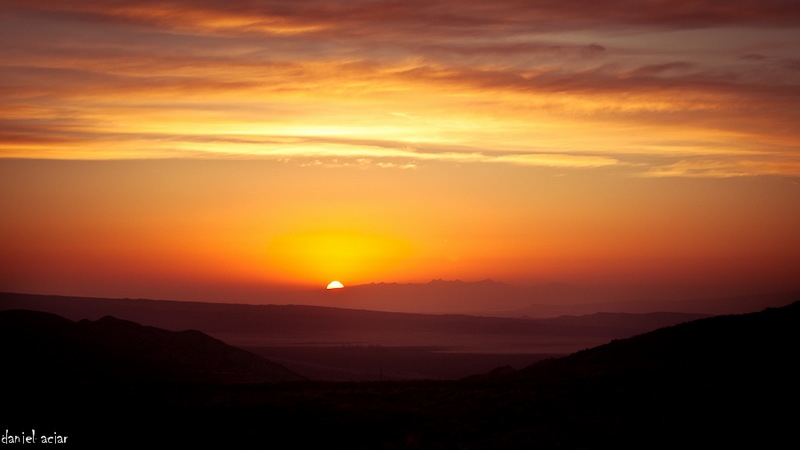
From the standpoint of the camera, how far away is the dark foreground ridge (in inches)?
886

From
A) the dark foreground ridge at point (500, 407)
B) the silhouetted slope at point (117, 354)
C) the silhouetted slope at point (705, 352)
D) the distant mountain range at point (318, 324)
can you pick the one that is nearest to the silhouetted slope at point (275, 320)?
the distant mountain range at point (318, 324)

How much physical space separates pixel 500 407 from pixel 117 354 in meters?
34.3

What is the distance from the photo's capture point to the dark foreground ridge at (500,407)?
73.9 ft

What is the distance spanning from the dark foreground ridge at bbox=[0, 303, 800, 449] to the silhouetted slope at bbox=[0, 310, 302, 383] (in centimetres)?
1687

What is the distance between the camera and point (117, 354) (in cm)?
5575

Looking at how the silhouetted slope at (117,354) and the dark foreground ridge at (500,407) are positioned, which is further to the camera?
the silhouetted slope at (117,354)

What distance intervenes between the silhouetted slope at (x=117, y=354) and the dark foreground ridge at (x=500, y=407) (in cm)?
1687

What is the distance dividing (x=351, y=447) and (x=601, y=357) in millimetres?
14115

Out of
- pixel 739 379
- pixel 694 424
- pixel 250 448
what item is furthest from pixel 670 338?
pixel 250 448

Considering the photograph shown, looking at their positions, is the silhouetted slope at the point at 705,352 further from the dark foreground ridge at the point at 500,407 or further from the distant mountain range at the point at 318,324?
the distant mountain range at the point at 318,324

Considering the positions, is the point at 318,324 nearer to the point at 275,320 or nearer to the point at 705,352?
the point at 275,320

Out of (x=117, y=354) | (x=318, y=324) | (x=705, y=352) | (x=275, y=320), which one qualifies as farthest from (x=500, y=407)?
(x=275, y=320)

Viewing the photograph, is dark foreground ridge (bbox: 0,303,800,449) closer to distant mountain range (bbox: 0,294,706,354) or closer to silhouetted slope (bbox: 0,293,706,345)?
distant mountain range (bbox: 0,294,706,354)

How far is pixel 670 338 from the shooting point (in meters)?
36.2
